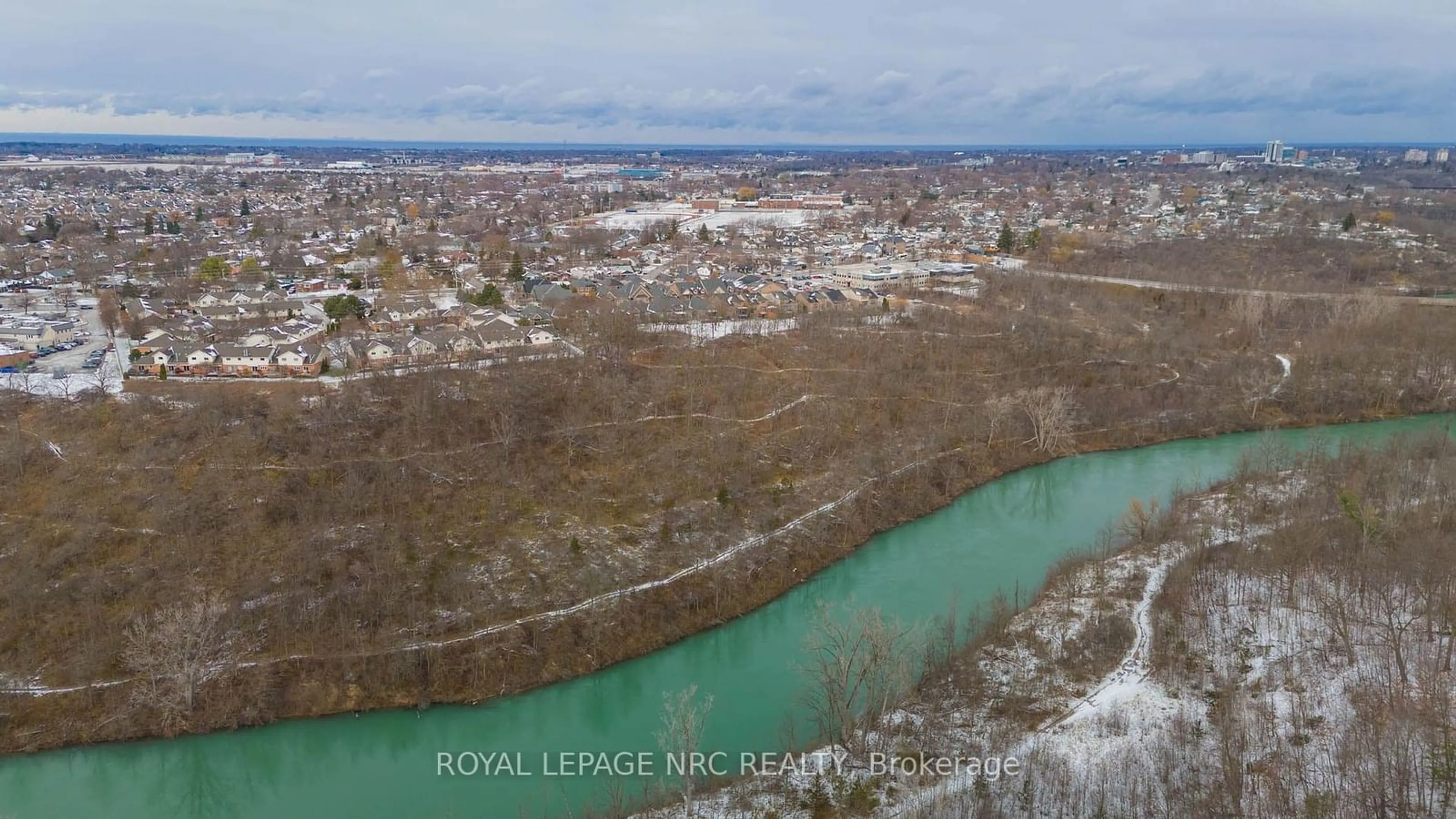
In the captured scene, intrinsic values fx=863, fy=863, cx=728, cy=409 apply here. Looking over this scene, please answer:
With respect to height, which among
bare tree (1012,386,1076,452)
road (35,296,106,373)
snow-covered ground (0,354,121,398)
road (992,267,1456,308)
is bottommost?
bare tree (1012,386,1076,452)

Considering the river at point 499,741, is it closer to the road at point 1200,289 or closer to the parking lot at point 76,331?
the parking lot at point 76,331

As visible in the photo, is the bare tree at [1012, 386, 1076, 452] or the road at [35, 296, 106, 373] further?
the bare tree at [1012, 386, 1076, 452]

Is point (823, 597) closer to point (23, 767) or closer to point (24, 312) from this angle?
point (23, 767)

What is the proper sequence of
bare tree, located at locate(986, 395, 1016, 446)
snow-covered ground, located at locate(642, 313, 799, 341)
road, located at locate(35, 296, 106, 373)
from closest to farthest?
road, located at locate(35, 296, 106, 373) < bare tree, located at locate(986, 395, 1016, 446) < snow-covered ground, located at locate(642, 313, 799, 341)

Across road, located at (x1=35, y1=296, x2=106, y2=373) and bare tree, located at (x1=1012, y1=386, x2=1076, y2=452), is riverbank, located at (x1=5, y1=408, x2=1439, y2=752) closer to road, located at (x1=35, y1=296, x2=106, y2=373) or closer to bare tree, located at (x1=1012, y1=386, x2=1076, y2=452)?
bare tree, located at (x1=1012, y1=386, x2=1076, y2=452)

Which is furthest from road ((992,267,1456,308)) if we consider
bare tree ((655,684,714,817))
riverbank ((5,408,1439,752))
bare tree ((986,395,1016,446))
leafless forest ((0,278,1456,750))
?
bare tree ((655,684,714,817))

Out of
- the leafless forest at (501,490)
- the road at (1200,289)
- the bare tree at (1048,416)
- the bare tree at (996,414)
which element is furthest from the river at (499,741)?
the road at (1200,289)

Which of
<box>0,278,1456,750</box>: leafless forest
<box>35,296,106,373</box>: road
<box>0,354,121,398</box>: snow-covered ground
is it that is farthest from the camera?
<box>35,296,106,373</box>: road

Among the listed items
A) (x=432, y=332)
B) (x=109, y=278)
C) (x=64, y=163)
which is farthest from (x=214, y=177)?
(x=432, y=332)

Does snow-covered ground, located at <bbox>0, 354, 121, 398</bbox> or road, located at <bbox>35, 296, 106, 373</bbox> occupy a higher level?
road, located at <bbox>35, 296, 106, 373</bbox>
